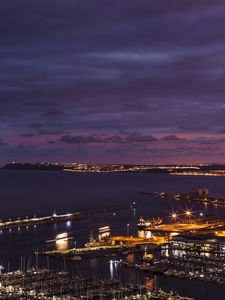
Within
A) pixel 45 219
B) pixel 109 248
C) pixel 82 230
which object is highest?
pixel 45 219

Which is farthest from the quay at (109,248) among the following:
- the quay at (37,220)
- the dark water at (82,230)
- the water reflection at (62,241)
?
the quay at (37,220)

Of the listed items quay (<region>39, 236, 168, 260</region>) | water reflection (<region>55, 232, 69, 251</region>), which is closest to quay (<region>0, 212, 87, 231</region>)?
water reflection (<region>55, 232, 69, 251</region>)

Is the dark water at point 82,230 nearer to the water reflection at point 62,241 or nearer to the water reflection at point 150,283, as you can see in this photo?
the water reflection at point 150,283

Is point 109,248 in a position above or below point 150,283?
above

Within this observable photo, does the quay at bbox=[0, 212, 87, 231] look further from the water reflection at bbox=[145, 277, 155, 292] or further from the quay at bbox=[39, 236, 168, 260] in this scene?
the water reflection at bbox=[145, 277, 155, 292]

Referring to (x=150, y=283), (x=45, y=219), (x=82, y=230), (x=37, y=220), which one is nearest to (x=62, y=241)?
(x=82, y=230)

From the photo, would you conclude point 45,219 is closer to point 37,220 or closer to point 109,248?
point 37,220

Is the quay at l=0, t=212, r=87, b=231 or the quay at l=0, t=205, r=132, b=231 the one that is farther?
the quay at l=0, t=205, r=132, b=231

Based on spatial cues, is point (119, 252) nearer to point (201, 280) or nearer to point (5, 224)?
point (201, 280)

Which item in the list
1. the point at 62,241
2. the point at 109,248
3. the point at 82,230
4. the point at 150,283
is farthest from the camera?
the point at 82,230

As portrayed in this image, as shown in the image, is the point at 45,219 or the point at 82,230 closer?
the point at 82,230

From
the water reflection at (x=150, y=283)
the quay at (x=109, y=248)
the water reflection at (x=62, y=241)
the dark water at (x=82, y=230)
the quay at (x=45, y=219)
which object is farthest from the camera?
the quay at (x=45, y=219)

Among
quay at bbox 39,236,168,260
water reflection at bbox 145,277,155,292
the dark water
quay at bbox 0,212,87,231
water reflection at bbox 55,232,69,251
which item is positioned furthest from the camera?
quay at bbox 0,212,87,231
